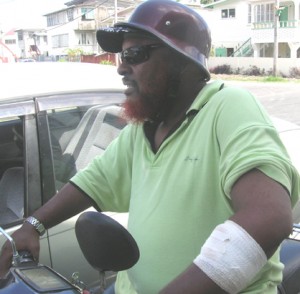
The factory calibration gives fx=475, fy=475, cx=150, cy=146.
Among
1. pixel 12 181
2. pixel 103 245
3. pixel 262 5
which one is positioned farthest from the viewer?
pixel 262 5

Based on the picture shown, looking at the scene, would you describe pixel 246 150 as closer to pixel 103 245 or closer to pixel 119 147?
pixel 103 245

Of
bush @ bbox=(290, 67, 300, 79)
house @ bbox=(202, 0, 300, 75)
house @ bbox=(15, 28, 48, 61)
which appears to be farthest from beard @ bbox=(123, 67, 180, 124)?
house @ bbox=(15, 28, 48, 61)

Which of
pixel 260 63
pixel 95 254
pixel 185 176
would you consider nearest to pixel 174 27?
pixel 185 176

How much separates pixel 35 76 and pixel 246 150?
1646 millimetres

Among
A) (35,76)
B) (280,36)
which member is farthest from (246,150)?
(280,36)

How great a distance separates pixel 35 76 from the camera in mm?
2605

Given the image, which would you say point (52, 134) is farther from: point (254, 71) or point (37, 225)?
point (254, 71)

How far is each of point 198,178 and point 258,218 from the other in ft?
1.02

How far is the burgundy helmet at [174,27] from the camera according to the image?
1584mm

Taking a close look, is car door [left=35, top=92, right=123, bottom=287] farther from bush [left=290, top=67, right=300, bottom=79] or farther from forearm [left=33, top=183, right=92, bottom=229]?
bush [left=290, top=67, right=300, bottom=79]

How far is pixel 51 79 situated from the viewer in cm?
260

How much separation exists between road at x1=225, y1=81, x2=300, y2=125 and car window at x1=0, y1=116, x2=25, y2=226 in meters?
11.1

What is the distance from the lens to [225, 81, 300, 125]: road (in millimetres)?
A: 15055

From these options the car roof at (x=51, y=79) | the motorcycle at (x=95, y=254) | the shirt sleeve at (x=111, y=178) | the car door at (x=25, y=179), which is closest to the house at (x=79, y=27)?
the car roof at (x=51, y=79)
